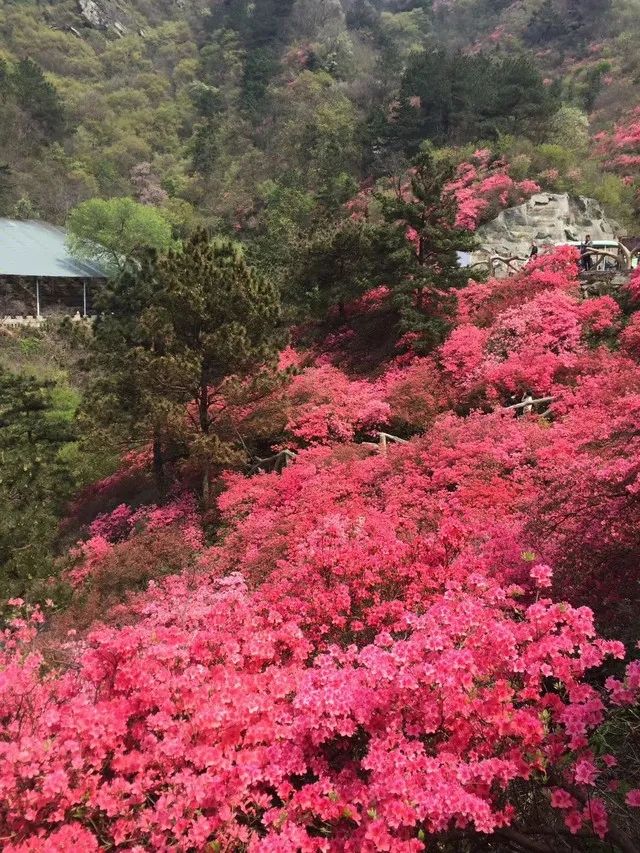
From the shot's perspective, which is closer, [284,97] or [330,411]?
[330,411]

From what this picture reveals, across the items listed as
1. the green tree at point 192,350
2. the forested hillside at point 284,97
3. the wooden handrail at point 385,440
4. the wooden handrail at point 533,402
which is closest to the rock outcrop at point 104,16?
the forested hillside at point 284,97

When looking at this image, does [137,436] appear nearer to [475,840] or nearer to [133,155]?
[475,840]

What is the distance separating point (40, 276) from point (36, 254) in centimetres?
262

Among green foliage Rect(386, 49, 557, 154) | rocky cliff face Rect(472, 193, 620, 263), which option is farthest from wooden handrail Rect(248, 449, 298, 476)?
green foliage Rect(386, 49, 557, 154)

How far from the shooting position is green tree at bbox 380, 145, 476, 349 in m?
17.9

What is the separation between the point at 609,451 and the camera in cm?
862

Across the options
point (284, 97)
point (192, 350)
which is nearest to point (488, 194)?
point (192, 350)

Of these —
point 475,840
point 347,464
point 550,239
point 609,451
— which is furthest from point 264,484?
point 550,239

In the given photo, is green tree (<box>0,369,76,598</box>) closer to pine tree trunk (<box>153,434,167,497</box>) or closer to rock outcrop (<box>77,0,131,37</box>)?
pine tree trunk (<box>153,434,167,497</box>)

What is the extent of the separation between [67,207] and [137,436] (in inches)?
1507

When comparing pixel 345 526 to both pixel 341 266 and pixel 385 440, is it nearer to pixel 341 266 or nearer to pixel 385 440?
pixel 385 440

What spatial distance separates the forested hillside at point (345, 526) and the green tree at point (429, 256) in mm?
101

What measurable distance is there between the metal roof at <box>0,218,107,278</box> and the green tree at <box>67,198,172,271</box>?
3.32ft

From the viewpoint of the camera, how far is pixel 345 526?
8.53 m
